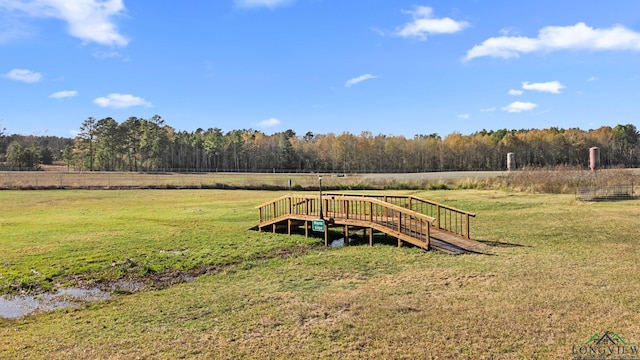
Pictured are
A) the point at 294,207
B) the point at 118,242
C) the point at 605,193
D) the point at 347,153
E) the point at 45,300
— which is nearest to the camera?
the point at 45,300

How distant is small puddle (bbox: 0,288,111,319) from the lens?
30.1 feet

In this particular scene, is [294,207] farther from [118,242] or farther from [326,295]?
[326,295]

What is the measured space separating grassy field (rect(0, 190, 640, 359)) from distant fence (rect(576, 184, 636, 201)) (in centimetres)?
880

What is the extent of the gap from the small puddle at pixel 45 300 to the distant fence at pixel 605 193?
26.6 metres

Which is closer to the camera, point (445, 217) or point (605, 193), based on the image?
point (445, 217)

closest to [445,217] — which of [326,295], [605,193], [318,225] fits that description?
[318,225]

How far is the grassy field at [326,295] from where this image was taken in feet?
20.8

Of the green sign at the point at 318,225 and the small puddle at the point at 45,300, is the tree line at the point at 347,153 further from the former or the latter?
the small puddle at the point at 45,300

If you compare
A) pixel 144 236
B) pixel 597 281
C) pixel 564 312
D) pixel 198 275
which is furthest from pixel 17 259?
pixel 597 281

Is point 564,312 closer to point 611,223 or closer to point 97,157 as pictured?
point 611,223

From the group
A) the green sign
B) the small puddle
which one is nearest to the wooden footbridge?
the green sign

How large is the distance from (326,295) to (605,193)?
25.5m

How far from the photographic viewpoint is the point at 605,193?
2711 cm

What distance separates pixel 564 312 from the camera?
23.6ft
